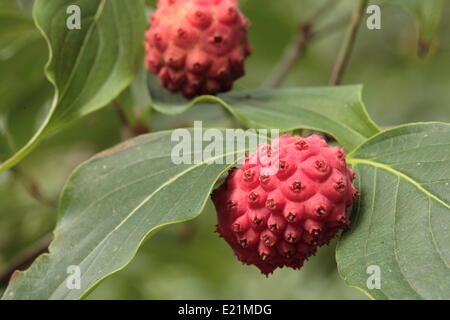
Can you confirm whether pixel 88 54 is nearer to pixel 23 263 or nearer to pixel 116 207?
pixel 116 207

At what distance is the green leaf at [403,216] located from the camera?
105cm

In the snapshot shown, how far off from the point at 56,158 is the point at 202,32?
151 cm

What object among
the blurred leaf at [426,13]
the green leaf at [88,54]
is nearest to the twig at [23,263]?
the green leaf at [88,54]

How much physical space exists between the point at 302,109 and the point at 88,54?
516 millimetres

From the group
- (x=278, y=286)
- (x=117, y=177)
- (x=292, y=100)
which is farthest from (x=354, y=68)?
(x=117, y=177)

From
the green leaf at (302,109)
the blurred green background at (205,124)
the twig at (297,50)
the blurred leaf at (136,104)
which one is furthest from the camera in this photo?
the twig at (297,50)

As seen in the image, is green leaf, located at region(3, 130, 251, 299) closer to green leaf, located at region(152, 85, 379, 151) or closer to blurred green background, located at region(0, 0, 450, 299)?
green leaf, located at region(152, 85, 379, 151)

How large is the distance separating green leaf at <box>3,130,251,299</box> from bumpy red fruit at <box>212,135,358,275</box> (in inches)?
2.7

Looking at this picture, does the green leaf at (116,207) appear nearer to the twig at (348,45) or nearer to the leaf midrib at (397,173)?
the leaf midrib at (397,173)

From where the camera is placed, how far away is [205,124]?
7.52 feet

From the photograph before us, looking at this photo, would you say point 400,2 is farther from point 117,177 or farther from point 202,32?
point 117,177

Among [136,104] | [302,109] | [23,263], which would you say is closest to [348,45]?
[302,109]

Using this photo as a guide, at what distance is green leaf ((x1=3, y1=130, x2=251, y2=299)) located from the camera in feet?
3.90

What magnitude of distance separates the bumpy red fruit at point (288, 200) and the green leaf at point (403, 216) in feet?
0.16
